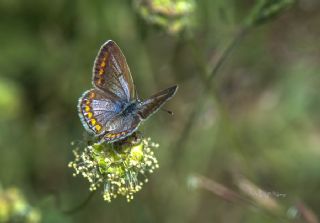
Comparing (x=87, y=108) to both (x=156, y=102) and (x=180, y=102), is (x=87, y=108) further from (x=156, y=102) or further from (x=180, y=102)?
(x=180, y=102)

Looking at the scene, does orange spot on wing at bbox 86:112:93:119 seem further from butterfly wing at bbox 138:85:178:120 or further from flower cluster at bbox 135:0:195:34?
flower cluster at bbox 135:0:195:34

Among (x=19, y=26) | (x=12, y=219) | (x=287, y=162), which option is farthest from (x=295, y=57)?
(x=12, y=219)

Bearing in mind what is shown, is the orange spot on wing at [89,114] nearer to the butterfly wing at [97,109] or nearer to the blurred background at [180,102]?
the butterfly wing at [97,109]

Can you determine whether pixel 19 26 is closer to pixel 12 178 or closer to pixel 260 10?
pixel 12 178

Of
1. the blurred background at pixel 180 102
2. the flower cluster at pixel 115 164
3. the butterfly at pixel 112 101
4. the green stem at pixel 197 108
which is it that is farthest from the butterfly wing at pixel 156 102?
the blurred background at pixel 180 102

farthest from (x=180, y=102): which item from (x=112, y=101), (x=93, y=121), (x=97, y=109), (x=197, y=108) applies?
(x=93, y=121)

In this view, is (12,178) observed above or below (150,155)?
below
